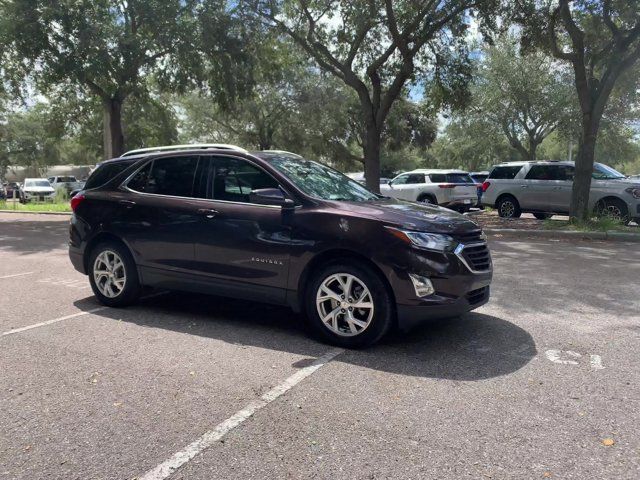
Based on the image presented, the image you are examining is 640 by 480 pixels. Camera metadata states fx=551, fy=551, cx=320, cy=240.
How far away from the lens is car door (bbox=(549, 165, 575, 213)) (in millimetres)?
15773

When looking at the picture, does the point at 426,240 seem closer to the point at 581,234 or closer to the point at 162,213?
the point at 162,213

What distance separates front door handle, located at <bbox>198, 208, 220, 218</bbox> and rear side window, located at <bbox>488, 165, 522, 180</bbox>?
13.5 m

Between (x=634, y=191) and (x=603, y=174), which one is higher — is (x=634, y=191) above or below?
below

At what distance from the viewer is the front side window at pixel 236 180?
17.5 ft

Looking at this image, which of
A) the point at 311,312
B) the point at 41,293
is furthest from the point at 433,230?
the point at 41,293

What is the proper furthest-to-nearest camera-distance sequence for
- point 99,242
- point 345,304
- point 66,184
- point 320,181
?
point 66,184
point 99,242
point 320,181
point 345,304

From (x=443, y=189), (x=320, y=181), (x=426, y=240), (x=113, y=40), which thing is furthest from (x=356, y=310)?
(x=113, y=40)

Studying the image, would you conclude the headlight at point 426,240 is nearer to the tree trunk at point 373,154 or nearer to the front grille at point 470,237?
the front grille at point 470,237

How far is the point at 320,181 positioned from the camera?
5.57m

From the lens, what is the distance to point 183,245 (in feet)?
18.4

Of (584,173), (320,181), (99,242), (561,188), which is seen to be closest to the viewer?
(320,181)

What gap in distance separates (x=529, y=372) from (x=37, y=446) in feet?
11.1

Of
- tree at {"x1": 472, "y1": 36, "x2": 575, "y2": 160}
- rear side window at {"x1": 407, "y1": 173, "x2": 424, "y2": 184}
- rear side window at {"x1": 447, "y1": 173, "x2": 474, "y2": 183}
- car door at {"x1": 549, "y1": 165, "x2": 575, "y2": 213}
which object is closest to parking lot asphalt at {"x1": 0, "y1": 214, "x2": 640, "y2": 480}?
car door at {"x1": 549, "y1": 165, "x2": 575, "y2": 213}

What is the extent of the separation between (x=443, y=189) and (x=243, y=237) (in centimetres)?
1425
